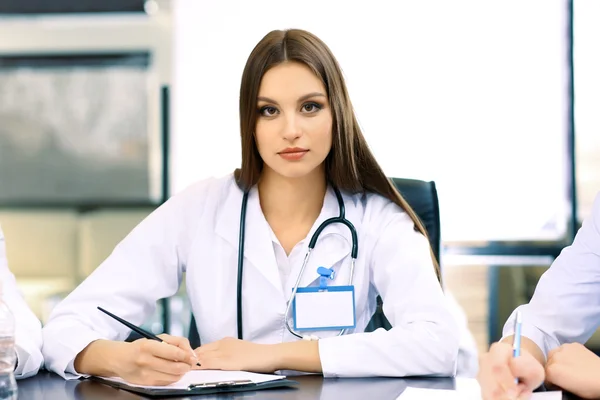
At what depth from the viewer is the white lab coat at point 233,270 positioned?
1.79m

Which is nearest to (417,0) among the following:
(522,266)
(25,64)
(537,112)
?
(537,112)

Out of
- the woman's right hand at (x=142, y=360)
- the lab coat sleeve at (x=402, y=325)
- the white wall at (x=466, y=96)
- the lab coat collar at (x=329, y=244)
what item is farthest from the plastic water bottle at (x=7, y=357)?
the white wall at (x=466, y=96)

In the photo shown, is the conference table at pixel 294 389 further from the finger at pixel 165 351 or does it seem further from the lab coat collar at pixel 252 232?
the lab coat collar at pixel 252 232

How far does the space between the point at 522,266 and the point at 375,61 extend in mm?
1356

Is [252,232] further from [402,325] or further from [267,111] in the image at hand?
[402,325]

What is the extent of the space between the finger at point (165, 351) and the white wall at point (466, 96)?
2978 millimetres

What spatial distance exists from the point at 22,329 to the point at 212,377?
440 millimetres

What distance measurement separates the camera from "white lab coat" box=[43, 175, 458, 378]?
1789 millimetres

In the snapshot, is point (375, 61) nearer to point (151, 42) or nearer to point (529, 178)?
point (529, 178)

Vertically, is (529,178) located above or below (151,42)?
A: below

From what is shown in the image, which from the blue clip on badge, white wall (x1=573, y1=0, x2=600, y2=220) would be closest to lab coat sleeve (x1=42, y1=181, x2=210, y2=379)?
the blue clip on badge

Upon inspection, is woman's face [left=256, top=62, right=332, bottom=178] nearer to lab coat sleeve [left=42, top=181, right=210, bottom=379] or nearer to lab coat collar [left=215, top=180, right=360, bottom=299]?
lab coat collar [left=215, top=180, right=360, bottom=299]

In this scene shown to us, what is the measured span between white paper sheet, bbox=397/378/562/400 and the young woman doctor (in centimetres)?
23

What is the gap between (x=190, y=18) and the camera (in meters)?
4.51
